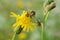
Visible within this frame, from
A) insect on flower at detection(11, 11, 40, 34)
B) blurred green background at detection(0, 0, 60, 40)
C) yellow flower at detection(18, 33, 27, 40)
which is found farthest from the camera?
blurred green background at detection(0, 0, 60, 40)

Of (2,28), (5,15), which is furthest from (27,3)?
(2,28)

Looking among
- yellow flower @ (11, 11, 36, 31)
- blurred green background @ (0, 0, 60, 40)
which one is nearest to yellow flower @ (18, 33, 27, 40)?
blurred green background @ (0, 0, 60, 40)

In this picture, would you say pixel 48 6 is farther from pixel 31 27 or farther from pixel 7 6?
pixel 7 6

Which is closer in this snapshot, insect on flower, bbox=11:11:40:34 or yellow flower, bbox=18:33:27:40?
insect on flower, bbox=11:11:40:34

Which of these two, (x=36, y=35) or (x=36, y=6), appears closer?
(x=36, y=35)

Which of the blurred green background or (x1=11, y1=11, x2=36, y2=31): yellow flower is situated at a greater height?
the blurred green background

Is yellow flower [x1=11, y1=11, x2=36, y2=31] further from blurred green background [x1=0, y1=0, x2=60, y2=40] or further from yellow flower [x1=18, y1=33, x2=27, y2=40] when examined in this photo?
yellow flower [x1=18, y1=33, x2=27, y2=40]

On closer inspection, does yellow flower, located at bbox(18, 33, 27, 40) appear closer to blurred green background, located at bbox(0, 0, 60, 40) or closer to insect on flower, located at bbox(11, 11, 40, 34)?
blurred green background, located at bbox(0, 0, 60, 40)

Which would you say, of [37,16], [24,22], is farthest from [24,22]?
[37,16]

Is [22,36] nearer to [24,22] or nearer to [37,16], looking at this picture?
[37,16]

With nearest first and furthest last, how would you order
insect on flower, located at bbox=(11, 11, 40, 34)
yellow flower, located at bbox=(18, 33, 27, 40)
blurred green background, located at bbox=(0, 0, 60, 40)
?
insect on flower, located at bbox=(11, 11, 40, 34) → yellow flower, located at bbox=(18, 33, 27, 40) → blurred green background, located at bbox=(0, 0, 60, 40)
